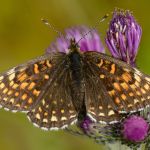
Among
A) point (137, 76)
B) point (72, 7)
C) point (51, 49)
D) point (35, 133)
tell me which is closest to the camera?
point (137, 76)

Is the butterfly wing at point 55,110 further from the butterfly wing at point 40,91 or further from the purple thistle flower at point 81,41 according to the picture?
the purple thistle flower at point 81,41

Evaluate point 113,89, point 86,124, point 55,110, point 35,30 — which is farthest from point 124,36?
point 35,30

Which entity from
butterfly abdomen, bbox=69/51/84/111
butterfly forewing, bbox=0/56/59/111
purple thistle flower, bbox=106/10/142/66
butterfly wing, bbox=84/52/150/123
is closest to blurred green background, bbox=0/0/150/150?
purple thistle flower, bbox=106/10/142/66

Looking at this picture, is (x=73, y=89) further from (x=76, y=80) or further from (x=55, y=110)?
(x=55, y=110)

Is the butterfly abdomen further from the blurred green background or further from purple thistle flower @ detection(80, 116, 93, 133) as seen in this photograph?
the blurred green background

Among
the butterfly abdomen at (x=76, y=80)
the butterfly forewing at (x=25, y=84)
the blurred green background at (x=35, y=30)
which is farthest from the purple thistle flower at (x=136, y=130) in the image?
the blurred green background at (x=35, y=30)

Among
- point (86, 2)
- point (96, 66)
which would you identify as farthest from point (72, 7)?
point (96, 66)

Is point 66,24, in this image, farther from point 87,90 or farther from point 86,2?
point 87,90
